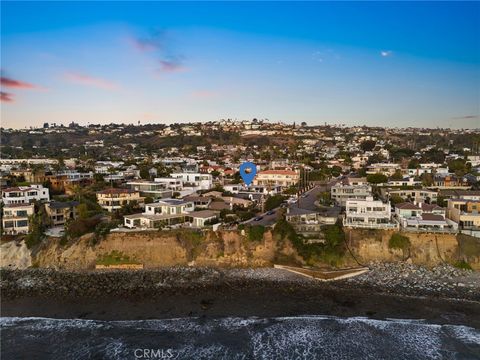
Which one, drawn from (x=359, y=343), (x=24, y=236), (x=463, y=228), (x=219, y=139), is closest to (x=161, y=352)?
(x=359, y=343)

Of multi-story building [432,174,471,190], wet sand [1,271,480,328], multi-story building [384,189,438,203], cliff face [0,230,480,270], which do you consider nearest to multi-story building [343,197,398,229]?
cliff face [0,230,480,270]

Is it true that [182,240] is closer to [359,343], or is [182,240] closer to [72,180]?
[359,343]

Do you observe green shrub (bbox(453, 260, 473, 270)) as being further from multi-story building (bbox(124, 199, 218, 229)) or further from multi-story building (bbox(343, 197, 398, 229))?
multi-story building (bbox(124, 199, 218, 229))

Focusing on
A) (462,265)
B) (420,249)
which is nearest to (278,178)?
(420,249)

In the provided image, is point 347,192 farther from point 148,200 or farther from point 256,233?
point 148,200
